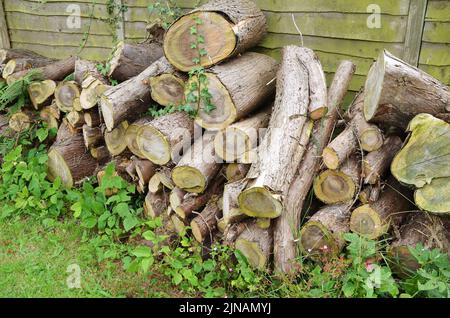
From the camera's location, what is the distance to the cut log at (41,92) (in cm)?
458

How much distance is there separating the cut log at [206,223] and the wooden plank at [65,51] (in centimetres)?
328

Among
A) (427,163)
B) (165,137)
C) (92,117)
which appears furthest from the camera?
(92,117)

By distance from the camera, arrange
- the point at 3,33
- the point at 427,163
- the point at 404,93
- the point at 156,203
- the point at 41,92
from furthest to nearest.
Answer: the point at 3,33 → the point at 41,92 → the point at 156,203 → the point at 404,93 → the point at 427,163

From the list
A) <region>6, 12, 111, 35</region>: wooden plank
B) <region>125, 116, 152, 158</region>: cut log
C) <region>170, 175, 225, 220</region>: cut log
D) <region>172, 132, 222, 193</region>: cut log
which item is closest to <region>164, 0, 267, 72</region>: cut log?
<region>125, 116, 152, 158</region>: cut log

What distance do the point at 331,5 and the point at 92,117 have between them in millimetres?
2550

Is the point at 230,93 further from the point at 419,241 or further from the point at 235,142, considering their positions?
the point at 419,241

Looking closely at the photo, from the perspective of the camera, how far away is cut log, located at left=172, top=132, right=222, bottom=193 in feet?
10.9

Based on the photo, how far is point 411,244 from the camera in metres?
2.88

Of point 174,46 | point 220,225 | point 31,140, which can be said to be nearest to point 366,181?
point 220,225

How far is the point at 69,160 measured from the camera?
4258mm

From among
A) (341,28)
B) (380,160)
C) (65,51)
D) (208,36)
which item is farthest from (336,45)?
(65,51)

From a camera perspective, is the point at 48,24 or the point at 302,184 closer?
the point at 302,184
